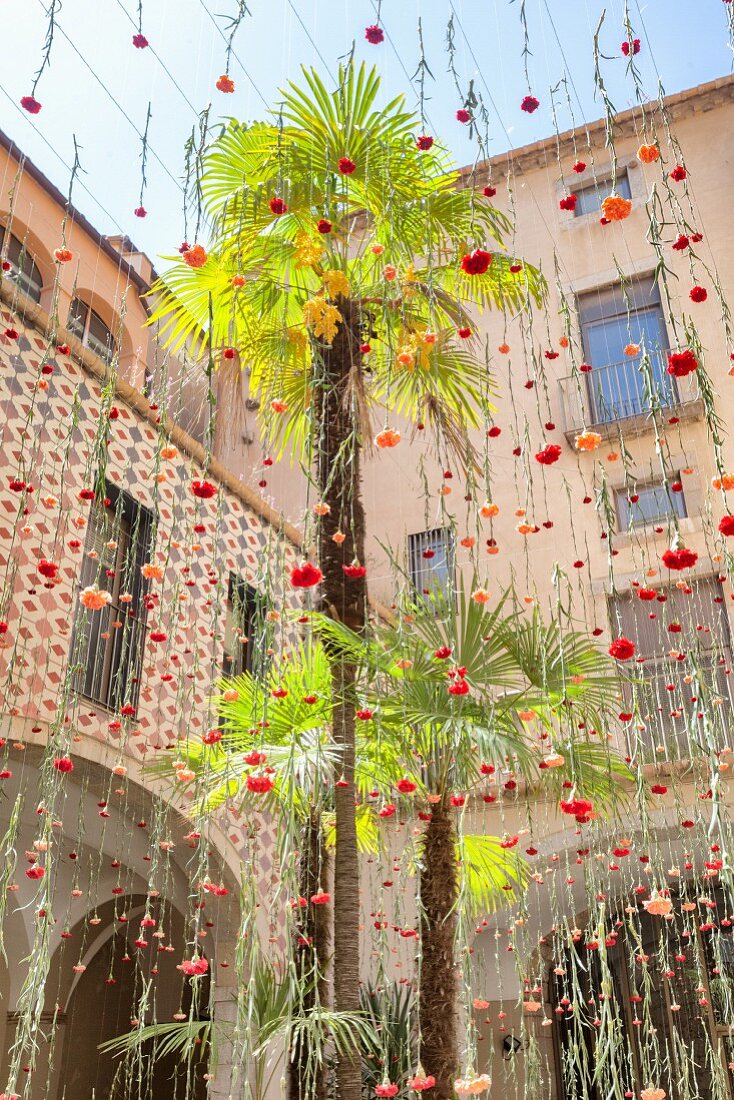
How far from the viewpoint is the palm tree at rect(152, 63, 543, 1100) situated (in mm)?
3498

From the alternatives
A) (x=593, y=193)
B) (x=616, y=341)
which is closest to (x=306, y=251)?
(x=616, y=341)

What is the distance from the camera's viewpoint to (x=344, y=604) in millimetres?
3781

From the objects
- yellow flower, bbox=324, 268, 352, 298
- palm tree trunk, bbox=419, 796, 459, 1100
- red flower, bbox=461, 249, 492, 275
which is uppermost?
yellow flower, bbox=324, 268, 352, 298

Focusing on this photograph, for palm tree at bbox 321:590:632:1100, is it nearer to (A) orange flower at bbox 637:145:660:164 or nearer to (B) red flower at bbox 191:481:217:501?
(B) red flower at bbox 191:481:217:501

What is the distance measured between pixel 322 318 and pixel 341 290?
0.15m

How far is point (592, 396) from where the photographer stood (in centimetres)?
896

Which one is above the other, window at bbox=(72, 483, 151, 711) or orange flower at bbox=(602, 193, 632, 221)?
window at bbox=(72, 483, 151, 711)

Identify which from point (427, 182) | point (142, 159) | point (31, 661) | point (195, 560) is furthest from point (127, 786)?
point (142, 159)

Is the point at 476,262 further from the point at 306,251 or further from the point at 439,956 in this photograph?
the point at 439,956

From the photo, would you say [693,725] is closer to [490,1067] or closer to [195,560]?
[195,560]

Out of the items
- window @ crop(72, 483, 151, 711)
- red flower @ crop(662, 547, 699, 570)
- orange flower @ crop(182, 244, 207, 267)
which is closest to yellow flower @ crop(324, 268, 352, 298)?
orange flower @ crop(182, 244, 207, 267)

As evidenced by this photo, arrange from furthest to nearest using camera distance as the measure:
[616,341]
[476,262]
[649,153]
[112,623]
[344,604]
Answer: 1. [616,341]
2. [112,623]
3. [344,604]
4. [476,262]
5. [649,153]

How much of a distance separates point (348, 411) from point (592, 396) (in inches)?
213

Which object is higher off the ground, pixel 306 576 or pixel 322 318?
pixel 322 318
